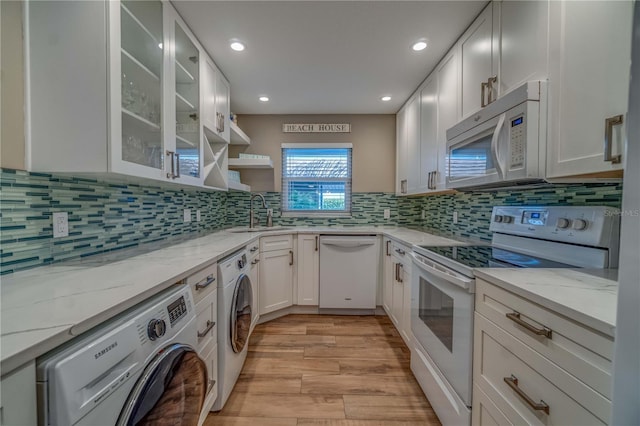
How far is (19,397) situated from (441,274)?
1467mm

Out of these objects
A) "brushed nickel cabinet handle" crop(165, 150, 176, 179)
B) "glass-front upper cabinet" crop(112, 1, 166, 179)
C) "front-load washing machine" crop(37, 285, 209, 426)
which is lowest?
"front-load washing machine" crop(37, 285, 209, 426)

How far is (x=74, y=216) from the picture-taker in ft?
3.96

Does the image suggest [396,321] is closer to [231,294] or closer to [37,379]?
[231,294]

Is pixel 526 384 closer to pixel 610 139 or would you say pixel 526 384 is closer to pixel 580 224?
pixel 580 224

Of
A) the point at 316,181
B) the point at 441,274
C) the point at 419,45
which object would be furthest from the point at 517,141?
the point at 316,181

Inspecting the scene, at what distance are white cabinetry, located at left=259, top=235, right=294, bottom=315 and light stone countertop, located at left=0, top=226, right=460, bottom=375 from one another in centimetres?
114

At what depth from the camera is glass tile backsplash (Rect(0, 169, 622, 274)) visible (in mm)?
980

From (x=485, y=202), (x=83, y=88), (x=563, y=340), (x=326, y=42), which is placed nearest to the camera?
(x=563, y=340)

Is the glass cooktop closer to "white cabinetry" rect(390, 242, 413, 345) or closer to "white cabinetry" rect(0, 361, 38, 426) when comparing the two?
"white cabinetry" rect(390, 242, 413, 345)

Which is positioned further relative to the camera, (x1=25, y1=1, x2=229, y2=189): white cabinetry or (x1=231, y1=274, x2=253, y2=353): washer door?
(x1=231, y1=274, x2=253, y2=353): washer door

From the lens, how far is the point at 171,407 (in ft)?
2.68

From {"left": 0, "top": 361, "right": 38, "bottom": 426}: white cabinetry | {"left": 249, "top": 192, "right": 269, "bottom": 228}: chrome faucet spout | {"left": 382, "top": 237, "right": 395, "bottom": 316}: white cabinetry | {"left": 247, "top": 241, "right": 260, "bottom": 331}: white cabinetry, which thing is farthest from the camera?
{"left": 249, "top": 192, "right": 269, "bottom": 228}: chrome faucet spout

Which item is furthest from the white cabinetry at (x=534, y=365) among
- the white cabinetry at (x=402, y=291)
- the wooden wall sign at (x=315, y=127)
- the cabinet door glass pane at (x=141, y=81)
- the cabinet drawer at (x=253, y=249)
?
the wooden wall sign at (x=315, y=127)

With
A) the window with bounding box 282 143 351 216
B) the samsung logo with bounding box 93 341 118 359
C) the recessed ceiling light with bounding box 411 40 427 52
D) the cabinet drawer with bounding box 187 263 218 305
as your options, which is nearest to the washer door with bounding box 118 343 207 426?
the samsung logo with bounding box 93 341 118 359
